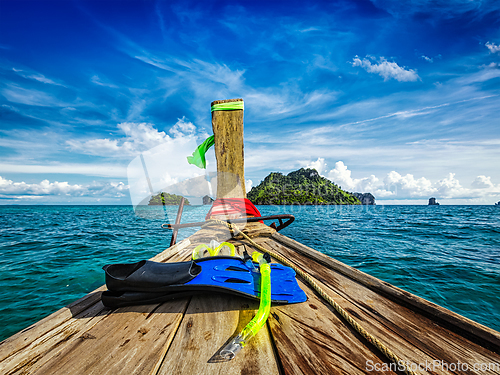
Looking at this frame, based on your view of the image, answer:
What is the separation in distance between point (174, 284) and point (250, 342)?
666mm

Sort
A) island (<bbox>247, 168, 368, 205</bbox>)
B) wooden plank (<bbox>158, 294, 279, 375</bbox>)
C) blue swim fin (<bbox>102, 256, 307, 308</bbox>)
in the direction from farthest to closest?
island (<bbox>247, 168, 368, 205</bbox>), blue swim fin (<bbox>102, 256, 307, 308</bbox>), wooden plank (<bbox>158, 294, 279, 375</bbox>)

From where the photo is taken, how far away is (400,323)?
1.30 metres

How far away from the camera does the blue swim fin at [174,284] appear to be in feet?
Answer: 4.69

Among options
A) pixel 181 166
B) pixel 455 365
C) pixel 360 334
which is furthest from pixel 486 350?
pixel 181 166

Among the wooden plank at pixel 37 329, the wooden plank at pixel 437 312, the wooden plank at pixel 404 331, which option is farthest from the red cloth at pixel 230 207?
the wooden plank at pixel 37 329

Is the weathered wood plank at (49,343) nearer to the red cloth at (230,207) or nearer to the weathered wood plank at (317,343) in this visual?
the weathered wood plank at (317,343)

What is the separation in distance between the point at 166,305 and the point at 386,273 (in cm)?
552

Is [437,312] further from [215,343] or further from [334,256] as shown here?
[334,256]

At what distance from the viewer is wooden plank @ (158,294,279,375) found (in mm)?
930

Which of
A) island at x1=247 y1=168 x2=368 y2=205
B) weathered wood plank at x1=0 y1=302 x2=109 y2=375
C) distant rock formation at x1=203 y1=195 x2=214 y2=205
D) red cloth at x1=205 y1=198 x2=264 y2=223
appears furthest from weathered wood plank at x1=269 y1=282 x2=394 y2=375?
island at x1=247 y1=168 x2=368 y2=205

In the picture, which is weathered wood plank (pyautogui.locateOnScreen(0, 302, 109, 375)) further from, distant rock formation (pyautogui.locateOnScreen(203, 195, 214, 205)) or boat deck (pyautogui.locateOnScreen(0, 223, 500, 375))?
distant rock formation (pyautogui.locateOnScreen(203, 195, 214, 205))

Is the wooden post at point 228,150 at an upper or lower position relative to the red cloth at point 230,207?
upper

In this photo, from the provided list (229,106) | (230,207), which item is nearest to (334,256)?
(230,207)

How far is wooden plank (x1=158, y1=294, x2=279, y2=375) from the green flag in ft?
8.81
